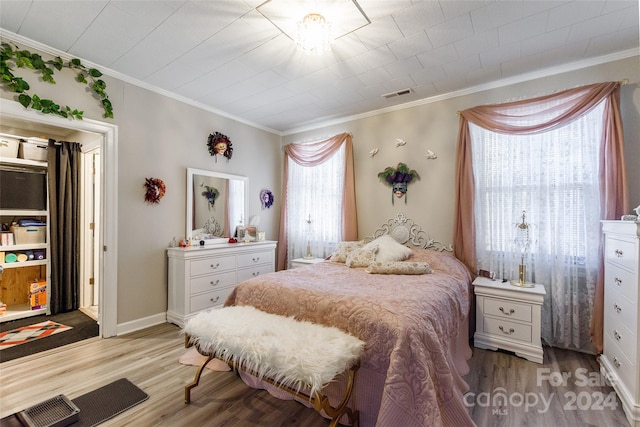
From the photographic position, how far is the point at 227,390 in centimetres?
208

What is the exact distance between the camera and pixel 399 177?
12.0ft

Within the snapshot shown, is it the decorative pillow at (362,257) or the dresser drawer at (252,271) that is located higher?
the decorative pillow at (362,257)

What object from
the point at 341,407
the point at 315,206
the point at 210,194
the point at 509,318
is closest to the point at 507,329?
the point at 509,318

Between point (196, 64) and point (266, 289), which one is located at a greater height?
point (196, 64)

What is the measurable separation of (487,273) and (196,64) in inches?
144

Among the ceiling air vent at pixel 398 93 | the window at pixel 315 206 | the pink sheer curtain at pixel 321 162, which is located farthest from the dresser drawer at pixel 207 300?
the ceiling air vent at pixel 398 93

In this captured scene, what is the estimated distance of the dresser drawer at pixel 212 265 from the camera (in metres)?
3.30

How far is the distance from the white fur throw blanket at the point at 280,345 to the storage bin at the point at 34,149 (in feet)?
12.2

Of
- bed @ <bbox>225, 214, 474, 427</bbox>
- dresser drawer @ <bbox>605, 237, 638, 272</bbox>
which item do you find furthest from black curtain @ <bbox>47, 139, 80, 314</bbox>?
dresser drawer @ <bbox>605, 237, 638, 272</bbox>

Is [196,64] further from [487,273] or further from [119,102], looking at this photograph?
[487,273]

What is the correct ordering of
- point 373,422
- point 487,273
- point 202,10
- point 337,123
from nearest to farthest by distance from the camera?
point 373,422
point 202,10
point 487,273
point 337,123

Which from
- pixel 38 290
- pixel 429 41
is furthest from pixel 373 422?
pixel 38 290

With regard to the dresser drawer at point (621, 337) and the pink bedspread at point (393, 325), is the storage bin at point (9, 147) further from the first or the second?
the dresser drawer at point (621, 337)

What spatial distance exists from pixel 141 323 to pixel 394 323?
2967mm
